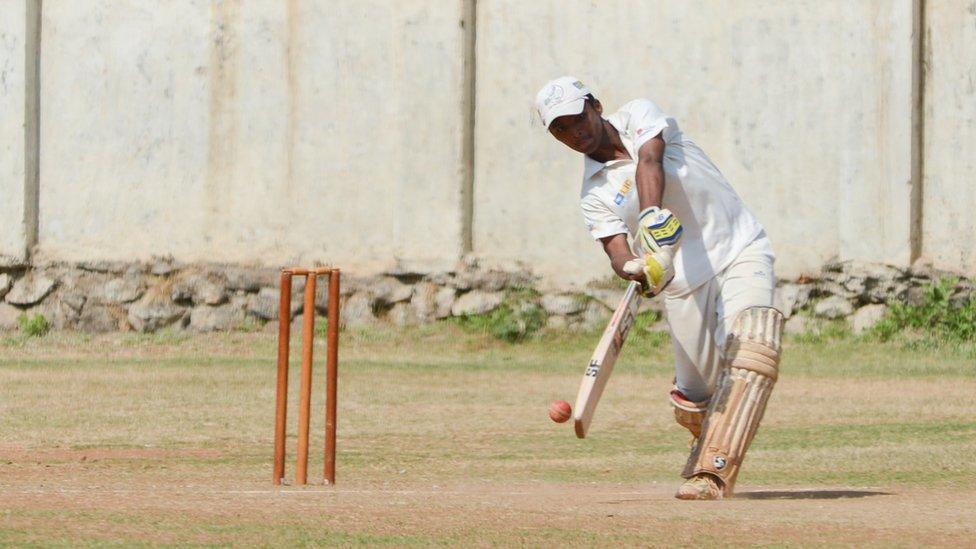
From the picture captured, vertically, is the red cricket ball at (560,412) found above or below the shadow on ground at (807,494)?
above

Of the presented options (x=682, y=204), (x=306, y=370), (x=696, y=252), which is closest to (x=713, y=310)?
(x=696, y=252)

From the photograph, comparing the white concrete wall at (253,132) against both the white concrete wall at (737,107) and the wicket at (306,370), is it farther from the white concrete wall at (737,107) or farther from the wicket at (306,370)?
the wicket at (306,370)

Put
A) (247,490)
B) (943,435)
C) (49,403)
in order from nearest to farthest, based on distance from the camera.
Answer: (247,490), (943,435), (49,403)

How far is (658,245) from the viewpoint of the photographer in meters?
6.30

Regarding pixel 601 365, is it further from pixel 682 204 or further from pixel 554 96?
pixel 554 96

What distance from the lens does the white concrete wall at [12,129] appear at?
1474 cm

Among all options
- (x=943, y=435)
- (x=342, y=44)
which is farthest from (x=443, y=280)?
(x=943, y=435)

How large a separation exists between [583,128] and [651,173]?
A: 41 centimetres

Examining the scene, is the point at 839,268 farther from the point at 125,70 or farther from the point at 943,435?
the point at 125,70

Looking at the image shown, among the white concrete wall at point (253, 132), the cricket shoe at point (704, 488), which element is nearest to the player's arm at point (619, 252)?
the cricket shoe at point (704, 488)

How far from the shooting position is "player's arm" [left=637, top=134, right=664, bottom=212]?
6.50 meters

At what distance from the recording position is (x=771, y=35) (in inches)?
555

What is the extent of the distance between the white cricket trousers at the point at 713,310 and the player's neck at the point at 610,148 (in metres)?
0.63

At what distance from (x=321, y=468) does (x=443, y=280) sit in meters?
5.70
